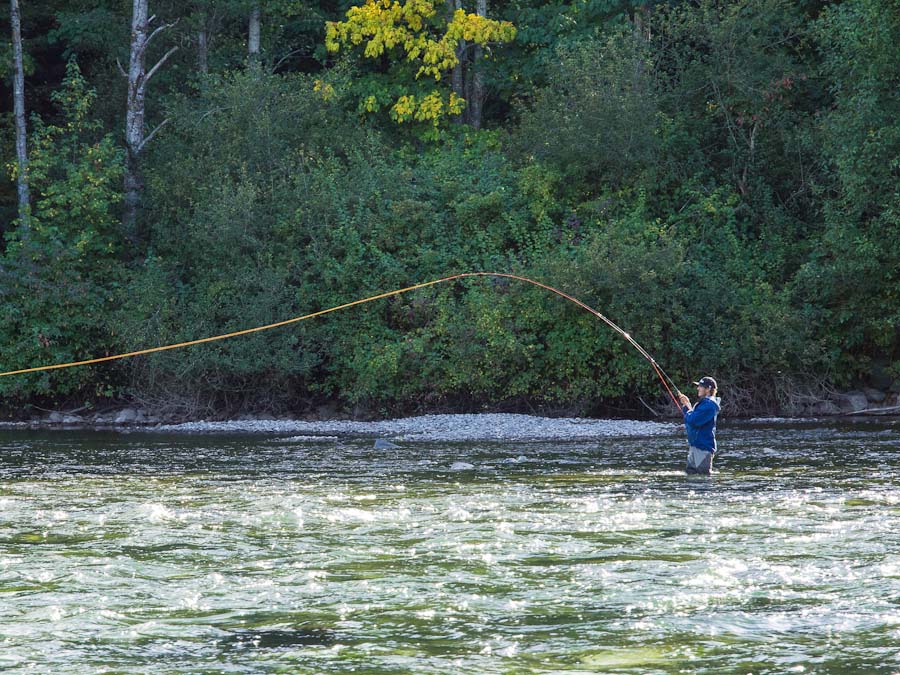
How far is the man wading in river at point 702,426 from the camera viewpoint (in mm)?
14016

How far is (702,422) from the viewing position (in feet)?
46.0

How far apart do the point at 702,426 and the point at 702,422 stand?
102mm

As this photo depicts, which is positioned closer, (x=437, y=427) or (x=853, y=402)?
(x=437, y=427)

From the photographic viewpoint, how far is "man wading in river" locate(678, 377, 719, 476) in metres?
14.0

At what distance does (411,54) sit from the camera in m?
31.0

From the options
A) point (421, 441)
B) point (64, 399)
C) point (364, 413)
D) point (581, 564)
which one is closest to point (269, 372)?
point (364, 413)

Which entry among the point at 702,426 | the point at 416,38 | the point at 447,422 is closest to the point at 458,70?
the point at 416,38

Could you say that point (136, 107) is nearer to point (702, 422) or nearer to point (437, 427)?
point (437, 427)

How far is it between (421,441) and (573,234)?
7.79m

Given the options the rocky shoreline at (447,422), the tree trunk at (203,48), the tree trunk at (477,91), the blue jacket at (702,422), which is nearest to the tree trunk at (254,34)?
the tree trunk at (203,48)

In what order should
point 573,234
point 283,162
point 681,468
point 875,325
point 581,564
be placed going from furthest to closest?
point 283,162 → point 573,234 → point 875,325 → point 681,468 → point 581,564

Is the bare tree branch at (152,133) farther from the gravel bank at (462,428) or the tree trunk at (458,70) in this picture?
the gravel bank at (462,428)

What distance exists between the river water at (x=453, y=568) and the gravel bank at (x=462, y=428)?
4494 millimetres

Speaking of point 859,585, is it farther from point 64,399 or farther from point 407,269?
point 64,399
